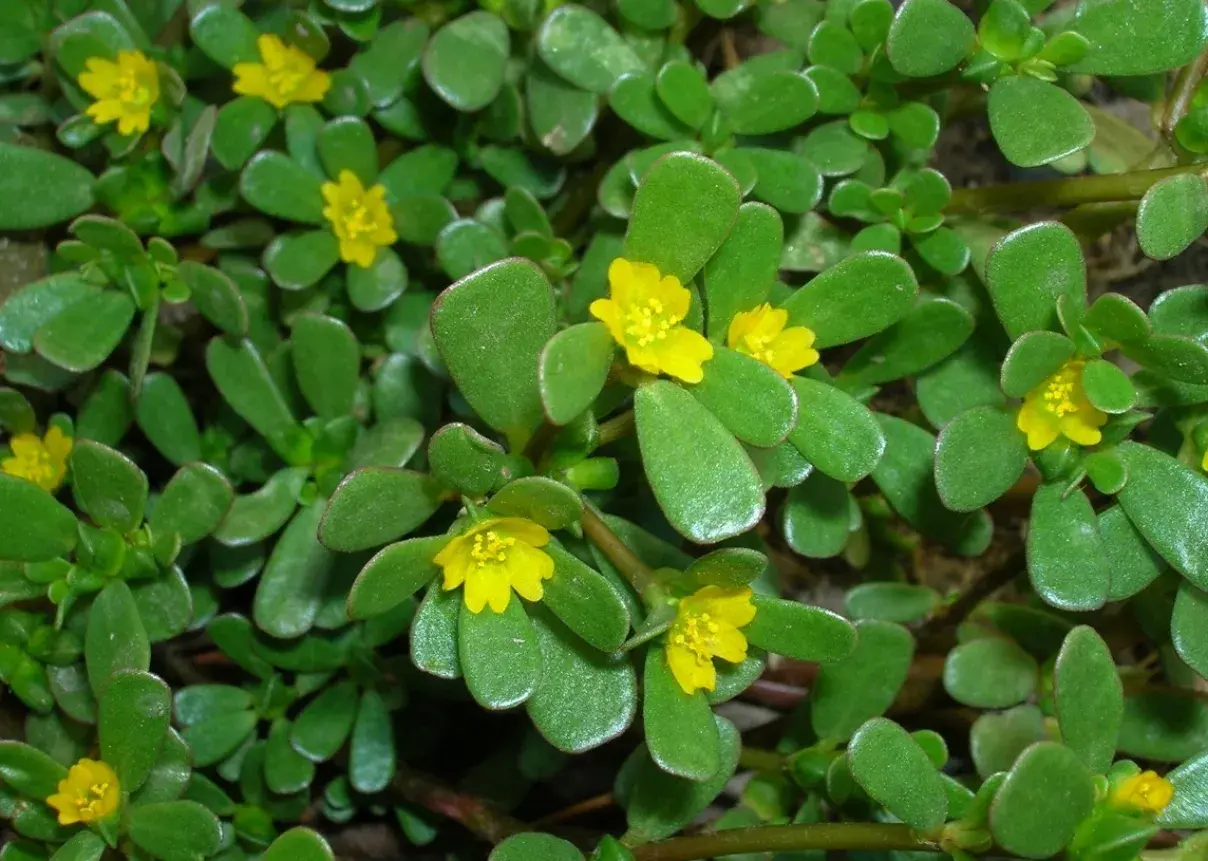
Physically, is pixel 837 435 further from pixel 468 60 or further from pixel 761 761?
pixel 468 60

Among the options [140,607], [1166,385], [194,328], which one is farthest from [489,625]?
[194,328]

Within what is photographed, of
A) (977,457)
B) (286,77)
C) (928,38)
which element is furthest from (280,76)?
(977,457)

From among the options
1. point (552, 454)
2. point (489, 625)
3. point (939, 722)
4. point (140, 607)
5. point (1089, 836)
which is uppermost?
point (552, 454)

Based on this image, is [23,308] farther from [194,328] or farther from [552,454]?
[552,454]

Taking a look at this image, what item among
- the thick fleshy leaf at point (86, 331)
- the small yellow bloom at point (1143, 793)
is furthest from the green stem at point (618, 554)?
the thick fleshy leaf at point (86, 331)

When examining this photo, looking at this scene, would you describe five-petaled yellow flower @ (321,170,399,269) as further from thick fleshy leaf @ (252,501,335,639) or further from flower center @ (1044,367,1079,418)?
flower center @ (1044,367,1079,418)

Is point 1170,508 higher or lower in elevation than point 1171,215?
lower
